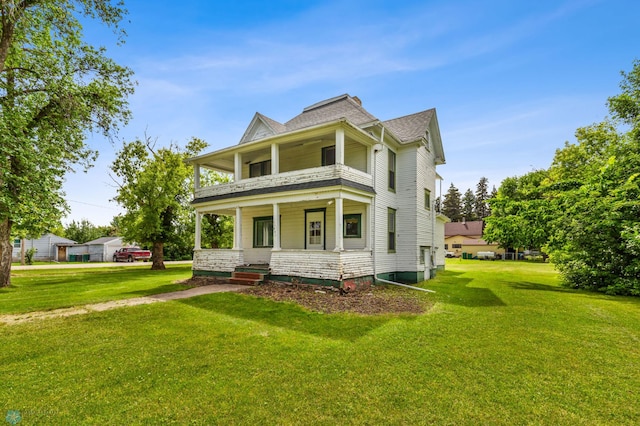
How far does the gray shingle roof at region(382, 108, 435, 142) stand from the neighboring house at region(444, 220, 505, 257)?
40.6 m

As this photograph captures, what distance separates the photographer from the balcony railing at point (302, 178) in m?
10.9

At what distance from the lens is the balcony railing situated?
10945 millimetres

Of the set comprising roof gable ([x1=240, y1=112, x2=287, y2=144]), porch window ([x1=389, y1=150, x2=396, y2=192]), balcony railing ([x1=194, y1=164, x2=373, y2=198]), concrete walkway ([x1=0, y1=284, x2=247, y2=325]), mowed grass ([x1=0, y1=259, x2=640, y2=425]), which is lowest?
concrete walkway ([x1=0, y1=284, x2=247, y2=325])

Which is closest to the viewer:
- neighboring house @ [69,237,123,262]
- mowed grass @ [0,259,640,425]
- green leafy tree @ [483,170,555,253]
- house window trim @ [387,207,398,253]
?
mowed grass @ [0,259,640,425]

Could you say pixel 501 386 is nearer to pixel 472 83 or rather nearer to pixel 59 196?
pixel 472 83

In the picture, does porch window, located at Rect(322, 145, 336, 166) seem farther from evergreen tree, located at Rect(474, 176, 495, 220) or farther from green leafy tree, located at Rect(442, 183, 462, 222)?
evergreen tree, located at Rect(474, 176, 495, 220)

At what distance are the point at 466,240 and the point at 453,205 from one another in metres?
26.6

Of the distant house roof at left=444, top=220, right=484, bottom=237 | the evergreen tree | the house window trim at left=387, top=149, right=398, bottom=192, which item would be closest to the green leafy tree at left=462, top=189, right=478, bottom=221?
the evergreen tree

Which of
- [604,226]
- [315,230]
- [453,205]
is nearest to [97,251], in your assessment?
[315,230]

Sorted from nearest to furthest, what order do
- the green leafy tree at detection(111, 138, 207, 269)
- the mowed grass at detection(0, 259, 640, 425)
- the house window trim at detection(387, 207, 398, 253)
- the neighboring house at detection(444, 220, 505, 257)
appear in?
the mowed grass at detection(0, 259, 640, 425) < the house window trim at detection(387, 207, 398, 253) < the green leafy tree at detection(111, 138, 207, 269) < the neighboring house at detection(444, 220, 505, 257)

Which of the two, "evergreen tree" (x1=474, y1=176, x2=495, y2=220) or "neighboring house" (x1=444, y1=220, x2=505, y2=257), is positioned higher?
"evergreen tree" (x1=474, y1=176, x2=495, y2=220)

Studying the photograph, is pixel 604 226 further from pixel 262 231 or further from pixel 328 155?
pixel 262 231

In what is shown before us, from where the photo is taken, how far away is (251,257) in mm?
15875

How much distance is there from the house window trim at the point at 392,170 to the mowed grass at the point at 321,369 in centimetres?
801
